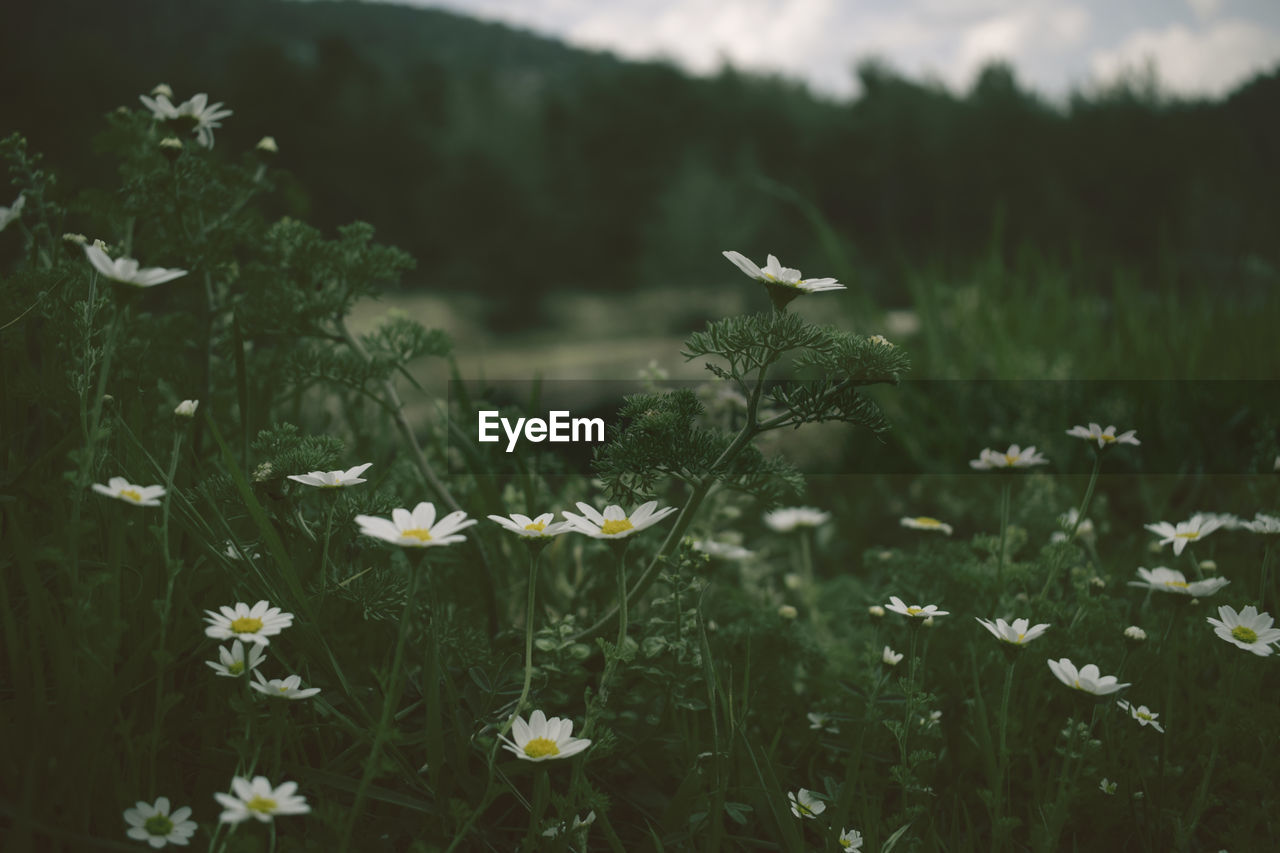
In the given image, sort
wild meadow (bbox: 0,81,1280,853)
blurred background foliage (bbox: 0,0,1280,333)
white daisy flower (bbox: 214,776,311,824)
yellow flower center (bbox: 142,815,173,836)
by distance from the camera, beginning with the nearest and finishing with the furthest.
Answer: white daisy flower (bbox: 214,776,311,824)
yellow flower center (bbox: 142,815,173,836)
wild meadow (bbox: 0,81,1280,853)
blurred background foliage (bbox: 0,0,1280,333)

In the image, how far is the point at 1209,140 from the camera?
1509 cm

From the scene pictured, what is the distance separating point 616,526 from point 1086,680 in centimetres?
69

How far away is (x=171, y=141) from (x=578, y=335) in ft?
104

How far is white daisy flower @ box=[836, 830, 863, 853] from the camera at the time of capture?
3.88 ft

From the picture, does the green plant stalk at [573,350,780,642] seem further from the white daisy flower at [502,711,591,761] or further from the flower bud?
the flower bud

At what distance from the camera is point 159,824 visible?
966 mm

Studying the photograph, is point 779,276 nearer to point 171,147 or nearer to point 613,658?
point 613,658

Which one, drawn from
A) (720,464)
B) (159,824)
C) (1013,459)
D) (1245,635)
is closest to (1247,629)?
(1245,635)

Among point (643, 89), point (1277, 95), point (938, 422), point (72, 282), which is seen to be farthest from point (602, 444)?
point (643, 89)

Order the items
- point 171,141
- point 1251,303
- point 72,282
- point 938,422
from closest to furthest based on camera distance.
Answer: point 72,282, point 171,141, point 938,422, point 1251,303

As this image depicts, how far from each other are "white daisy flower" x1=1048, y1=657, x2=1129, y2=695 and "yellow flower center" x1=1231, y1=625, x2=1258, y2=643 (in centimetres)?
27

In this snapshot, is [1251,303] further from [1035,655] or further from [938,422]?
[1035,655]

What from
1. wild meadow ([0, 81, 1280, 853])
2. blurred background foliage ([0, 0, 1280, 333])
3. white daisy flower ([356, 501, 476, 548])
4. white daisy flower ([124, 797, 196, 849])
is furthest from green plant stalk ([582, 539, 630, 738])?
blurred background foliage ([0, 0, 1280, 333])

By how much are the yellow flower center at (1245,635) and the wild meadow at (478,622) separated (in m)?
0.02
